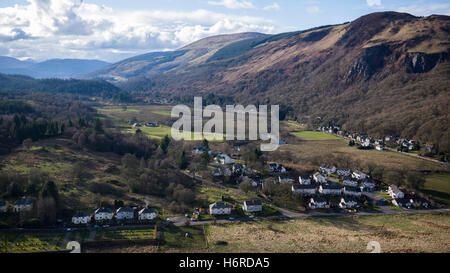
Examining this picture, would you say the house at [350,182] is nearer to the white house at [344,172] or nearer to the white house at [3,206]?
the white house at [344,172]

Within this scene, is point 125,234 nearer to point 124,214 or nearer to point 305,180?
point 124,214

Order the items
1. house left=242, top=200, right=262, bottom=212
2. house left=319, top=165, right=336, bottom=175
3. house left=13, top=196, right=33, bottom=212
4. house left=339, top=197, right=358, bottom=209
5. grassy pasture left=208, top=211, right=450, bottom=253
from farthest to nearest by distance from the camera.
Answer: house left=319, top=165, right=336, bottom=175 < house left=339, top=197, right=358, bottom=209 < house left=242, top=200, right=262, bottom=212 < house left=13, top=196, right=33, bottom=212 < grassy pasture left=208, top=211, right=450, bottom=253

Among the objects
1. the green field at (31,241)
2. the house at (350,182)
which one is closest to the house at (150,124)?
the house at (350,182)

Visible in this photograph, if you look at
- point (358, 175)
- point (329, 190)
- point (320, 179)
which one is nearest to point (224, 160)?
point (320, 179)

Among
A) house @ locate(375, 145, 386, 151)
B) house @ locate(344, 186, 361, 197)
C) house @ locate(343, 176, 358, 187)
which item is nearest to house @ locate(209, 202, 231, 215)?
house @ locate(344, 186, 361, 197)

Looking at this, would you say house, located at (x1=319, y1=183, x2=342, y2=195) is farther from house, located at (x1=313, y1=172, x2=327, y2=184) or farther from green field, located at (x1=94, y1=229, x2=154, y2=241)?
green field, located at (x1=94, y1=229, x2=154, y2=241)

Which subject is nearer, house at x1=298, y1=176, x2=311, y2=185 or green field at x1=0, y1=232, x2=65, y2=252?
green field at x1=0, y1=232, x2=65, y2=252
